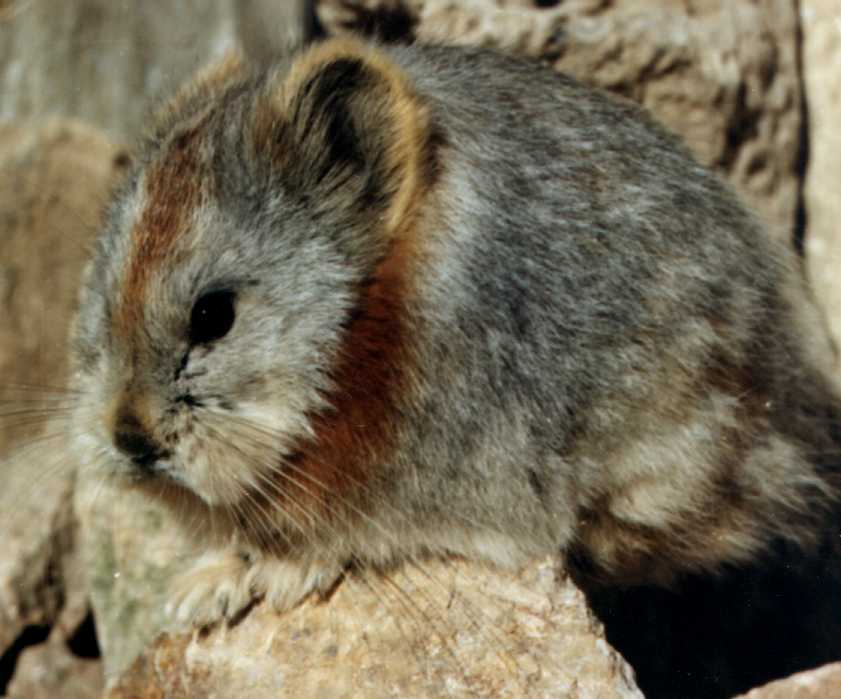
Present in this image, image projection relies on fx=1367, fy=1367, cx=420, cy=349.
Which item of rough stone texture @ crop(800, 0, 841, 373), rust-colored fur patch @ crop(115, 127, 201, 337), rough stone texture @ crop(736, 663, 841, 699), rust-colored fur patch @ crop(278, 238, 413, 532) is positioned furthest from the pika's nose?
rough stone texture @ crop(800, 0, 841, 373)

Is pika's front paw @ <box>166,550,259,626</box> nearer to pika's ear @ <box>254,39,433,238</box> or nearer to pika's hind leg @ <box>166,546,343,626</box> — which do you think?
pika's hind leg @ <box>166,546,343,626</box>

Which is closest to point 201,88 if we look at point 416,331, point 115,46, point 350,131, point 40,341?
point 350,131

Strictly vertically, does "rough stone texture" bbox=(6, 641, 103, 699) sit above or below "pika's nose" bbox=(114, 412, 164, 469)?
below

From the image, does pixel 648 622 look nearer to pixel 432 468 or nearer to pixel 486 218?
pixel 432 468

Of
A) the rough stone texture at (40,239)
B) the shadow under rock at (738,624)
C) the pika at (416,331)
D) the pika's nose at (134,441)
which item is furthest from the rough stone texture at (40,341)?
the shadow under rock at (738,624)

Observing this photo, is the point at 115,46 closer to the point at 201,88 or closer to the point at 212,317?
the point at 201,88

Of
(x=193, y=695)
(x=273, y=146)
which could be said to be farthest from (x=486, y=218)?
(x=193, y=695)
